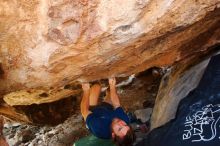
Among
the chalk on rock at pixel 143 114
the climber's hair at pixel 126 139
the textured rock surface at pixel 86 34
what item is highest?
the textured rock surface at pixel 86 34

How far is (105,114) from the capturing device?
3008 millimetres

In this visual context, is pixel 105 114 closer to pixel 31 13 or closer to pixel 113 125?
pixel 113 125

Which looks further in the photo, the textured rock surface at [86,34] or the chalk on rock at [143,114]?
the chalk on rock at [143,114]

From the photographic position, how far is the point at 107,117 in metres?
2.98

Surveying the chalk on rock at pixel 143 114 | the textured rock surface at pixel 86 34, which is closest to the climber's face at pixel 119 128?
the textured rock surface at pixel 86 34

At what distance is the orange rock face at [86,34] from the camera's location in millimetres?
1882

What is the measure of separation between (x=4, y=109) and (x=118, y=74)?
1.51 m

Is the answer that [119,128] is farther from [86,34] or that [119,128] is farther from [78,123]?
[78,123]

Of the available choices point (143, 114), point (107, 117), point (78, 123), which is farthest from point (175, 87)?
point (78, 123)

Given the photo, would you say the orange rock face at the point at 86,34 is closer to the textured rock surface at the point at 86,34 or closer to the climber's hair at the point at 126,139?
the textured rock surface at the point at 86,34

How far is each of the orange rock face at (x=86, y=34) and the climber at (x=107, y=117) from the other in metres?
0.49

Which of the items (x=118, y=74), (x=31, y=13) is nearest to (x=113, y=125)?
(x=118, y=74)

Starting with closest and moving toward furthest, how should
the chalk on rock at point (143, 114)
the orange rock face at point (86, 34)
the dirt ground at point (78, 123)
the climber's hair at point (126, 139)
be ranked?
the orange rock face at point (86, 34) → the climber's hair at point (126, 139) → the chalk on rock at point (143, 114) → the dirt ground at point (78, 123)

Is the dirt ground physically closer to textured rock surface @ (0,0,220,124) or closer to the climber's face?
the climber's face
